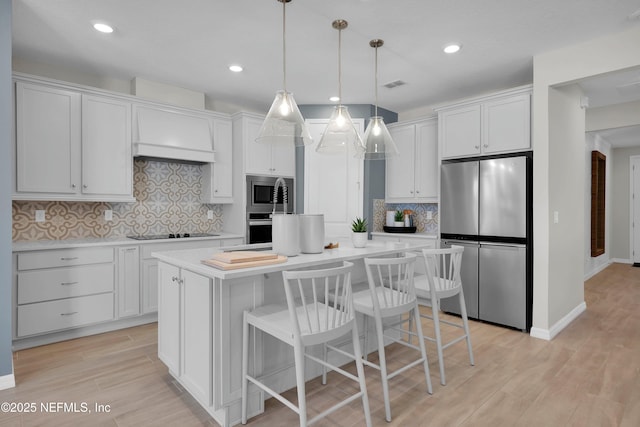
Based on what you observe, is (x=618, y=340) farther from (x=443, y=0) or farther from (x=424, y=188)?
(x=443, y=0)

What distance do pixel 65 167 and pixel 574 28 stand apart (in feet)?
14.8

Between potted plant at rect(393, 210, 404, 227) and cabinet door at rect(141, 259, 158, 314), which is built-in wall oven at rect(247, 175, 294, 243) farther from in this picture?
potted plant at rect(393, 210, 404, 227)

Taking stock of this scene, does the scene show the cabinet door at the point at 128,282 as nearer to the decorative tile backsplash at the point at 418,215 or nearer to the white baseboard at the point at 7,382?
the white baseboard at the point at 7,382

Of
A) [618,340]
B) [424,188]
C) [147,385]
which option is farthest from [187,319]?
[618,340]

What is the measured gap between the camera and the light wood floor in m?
2.09

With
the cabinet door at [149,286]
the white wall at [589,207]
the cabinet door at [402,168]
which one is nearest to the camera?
the cabinet door at [149,286]

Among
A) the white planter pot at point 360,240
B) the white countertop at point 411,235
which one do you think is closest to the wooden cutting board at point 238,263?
the white planter pot at point 360,240

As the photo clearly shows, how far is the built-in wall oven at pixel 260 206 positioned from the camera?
447 centimetres

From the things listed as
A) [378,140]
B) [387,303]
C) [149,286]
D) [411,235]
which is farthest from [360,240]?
[149,286]

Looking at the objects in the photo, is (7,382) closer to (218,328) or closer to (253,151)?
(218,328)

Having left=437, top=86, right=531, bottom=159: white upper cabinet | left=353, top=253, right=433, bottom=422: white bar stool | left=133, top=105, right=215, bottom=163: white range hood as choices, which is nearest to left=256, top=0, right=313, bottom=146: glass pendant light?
left=353, top=253, right=433, bottom=422: white bar stool

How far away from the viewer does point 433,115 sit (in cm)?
455

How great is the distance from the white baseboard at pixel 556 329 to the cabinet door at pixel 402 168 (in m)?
2.10

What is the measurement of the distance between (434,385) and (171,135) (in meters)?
3.50
